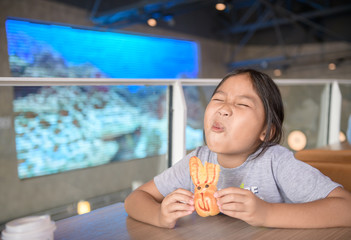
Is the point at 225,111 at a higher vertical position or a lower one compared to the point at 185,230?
higher

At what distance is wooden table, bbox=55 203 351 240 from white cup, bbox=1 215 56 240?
153mm

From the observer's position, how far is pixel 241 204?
0.72m

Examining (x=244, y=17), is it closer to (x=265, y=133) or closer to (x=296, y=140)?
(x=296, y=140)

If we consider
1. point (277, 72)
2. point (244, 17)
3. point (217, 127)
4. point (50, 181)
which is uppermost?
point (244, 17)

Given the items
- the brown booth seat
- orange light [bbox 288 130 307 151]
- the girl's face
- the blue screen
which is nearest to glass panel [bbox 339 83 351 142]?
orange light [bbox 288 130 307 151]

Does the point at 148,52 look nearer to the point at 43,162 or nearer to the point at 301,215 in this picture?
the point at 43,162

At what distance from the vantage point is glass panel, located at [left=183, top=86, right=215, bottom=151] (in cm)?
240

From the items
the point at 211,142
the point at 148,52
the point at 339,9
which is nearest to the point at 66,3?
the point at 148,52

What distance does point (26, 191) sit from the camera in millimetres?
2158

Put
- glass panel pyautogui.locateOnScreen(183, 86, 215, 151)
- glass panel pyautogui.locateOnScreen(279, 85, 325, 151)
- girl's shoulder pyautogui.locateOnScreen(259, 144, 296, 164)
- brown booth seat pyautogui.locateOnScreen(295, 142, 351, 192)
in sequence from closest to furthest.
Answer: girl's shoulder pyautogui.locateOnScreen(259, 144, 296, 164) → brown booth seat pyautogui.locateOnScreen(295, 142, 351, 192) → glass panel pyautogui.locateOnScreen(183, 86, 215, 151) → glass panel pyautogui.locateOnScreen(279, 85, 325, 151)

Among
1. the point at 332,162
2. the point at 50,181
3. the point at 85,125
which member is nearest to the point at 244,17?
the point at 85,125

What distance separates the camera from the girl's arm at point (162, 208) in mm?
750

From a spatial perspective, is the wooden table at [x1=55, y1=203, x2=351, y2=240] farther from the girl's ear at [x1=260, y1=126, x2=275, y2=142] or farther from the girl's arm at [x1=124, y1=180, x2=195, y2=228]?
the girl's ear at [x1=260, y1=126, x2=275, y2=142]

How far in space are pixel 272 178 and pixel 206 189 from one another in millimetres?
304
